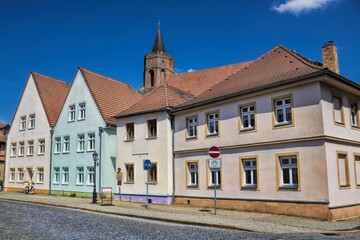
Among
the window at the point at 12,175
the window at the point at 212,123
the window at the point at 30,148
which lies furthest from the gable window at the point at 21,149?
the window at the point at 212,123

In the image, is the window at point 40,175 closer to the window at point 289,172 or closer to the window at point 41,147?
the window at point 41,147

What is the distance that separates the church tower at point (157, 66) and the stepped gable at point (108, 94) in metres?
25.6

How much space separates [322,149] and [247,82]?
606 centimetres

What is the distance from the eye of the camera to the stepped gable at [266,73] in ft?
59.4

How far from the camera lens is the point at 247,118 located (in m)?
19.8

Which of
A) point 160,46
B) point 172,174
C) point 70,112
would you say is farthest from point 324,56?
point 160,46

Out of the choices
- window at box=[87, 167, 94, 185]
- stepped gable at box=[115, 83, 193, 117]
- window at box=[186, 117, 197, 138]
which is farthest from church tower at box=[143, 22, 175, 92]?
window at box=[186, 117, 197, 138]

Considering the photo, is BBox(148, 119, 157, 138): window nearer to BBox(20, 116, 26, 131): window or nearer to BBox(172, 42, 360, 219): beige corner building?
BBox(172, 42, 360, 219): beige corner building

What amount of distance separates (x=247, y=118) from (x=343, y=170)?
17.5 ft

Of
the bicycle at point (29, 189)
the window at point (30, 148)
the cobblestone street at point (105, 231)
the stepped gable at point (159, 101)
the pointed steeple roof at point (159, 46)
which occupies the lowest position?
the cobblestone street at point (105, 231)

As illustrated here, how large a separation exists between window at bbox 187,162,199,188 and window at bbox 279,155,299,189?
19.8 ft

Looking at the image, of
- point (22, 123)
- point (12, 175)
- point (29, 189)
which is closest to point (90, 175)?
point (29, 189)

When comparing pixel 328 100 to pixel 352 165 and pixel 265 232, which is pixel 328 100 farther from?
pixel 265 232

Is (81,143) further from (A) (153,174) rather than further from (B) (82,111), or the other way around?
(A) (153,174)
